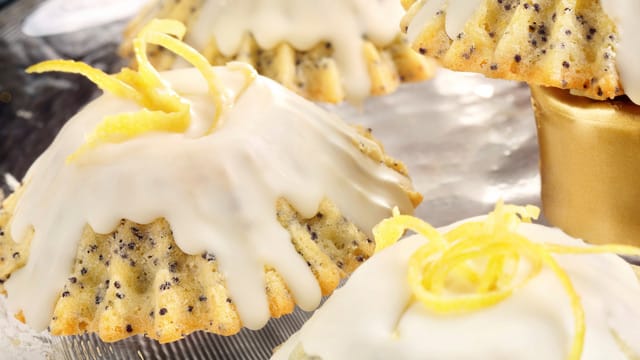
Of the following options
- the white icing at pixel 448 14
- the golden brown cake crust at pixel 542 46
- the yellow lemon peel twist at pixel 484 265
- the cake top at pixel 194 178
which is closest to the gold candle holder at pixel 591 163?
the golden brown cake crust at pixel 542 46

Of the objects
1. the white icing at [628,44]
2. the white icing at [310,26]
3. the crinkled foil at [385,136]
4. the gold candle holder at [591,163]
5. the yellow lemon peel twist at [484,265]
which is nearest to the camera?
the yellow lemon peel twist at [484,265]

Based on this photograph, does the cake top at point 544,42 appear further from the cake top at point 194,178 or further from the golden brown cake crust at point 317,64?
the golden brown cake crust at point 317,64

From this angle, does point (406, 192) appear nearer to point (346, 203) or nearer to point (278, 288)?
point (346, 203)

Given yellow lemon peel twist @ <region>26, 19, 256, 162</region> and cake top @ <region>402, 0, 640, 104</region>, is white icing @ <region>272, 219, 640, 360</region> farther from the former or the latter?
yellow lemon peel twist @ <region>26, 19, 256, 162</region>

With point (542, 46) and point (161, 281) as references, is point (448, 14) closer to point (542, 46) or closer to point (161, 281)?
point (542, 46)

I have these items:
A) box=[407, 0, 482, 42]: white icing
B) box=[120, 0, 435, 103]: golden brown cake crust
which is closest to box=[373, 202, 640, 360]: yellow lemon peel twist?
box=[407, 0, 482, 42]: white icing

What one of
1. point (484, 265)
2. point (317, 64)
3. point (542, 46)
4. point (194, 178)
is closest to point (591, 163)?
point (542, 46)
